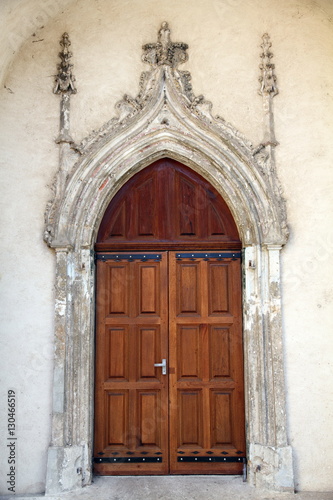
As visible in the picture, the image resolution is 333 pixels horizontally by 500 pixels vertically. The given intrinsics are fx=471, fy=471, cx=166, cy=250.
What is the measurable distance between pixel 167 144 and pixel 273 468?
10.9 ft

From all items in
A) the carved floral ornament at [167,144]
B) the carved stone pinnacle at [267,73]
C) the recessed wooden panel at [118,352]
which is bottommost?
the recessed wooden panel at [118,352]

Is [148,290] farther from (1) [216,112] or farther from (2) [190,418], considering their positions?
(1) [216,112]

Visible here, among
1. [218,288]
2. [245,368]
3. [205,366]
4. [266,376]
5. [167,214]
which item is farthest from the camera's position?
[167,214]

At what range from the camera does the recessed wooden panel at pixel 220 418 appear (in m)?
4.72

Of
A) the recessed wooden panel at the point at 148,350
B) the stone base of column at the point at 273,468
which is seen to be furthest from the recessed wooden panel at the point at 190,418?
the stone base of column at the point at 273,468

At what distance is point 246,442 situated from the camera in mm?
4641

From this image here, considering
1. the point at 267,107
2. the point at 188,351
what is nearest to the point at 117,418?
the point at 188,351

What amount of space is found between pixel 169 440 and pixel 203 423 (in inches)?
15.0

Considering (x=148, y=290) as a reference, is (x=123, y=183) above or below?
above

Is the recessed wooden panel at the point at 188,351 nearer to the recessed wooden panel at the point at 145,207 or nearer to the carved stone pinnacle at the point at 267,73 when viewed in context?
the recessed wooden panel at the point at 145,207

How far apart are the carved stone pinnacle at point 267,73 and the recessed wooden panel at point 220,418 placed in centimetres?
313

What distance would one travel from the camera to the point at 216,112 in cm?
491

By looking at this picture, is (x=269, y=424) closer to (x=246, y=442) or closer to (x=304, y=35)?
(x=246, y=442)

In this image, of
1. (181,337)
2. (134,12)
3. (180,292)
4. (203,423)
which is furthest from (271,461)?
(134,12)
